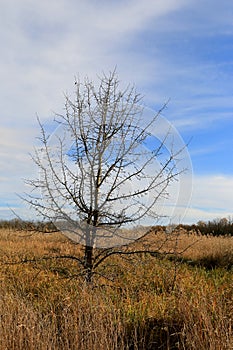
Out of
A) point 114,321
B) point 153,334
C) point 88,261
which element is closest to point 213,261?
point 88,261

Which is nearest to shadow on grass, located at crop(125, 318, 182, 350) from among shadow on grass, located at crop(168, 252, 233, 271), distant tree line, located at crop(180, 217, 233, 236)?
shadow on grass, located at crop(168, 252, 233, 271)

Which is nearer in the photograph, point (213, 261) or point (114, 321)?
point (114, 321)

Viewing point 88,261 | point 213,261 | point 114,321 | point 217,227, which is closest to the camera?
point 114,321

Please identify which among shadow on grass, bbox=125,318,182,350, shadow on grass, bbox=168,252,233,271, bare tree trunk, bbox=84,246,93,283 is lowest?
shadow on grass, bbox=125,318,182,350

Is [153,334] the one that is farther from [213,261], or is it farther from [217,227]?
[217,227]

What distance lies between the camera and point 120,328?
15.5 feet

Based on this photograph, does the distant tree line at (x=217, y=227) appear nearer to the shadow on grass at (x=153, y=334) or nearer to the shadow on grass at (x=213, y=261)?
the shadow on grass at (x=213, y=261)

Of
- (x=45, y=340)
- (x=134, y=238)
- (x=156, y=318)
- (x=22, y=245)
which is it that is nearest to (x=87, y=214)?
(x=134, y=238)

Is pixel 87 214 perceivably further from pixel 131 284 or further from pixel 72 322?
pixel 72 322

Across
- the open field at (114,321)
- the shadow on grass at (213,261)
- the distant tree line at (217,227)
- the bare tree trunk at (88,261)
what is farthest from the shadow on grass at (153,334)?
the distant tree line at (217,227)

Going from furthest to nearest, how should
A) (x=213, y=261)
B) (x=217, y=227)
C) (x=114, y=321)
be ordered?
(x=217, y=227)
(x=213, y=261)
(x=114, y=321)

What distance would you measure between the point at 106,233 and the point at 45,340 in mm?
2497

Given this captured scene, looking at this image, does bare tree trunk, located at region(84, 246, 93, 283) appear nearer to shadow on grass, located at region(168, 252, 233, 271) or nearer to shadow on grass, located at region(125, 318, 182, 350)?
shadow on grass, located at region(125, 318, 182, 350)

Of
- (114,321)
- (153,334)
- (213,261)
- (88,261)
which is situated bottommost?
(153,334)
